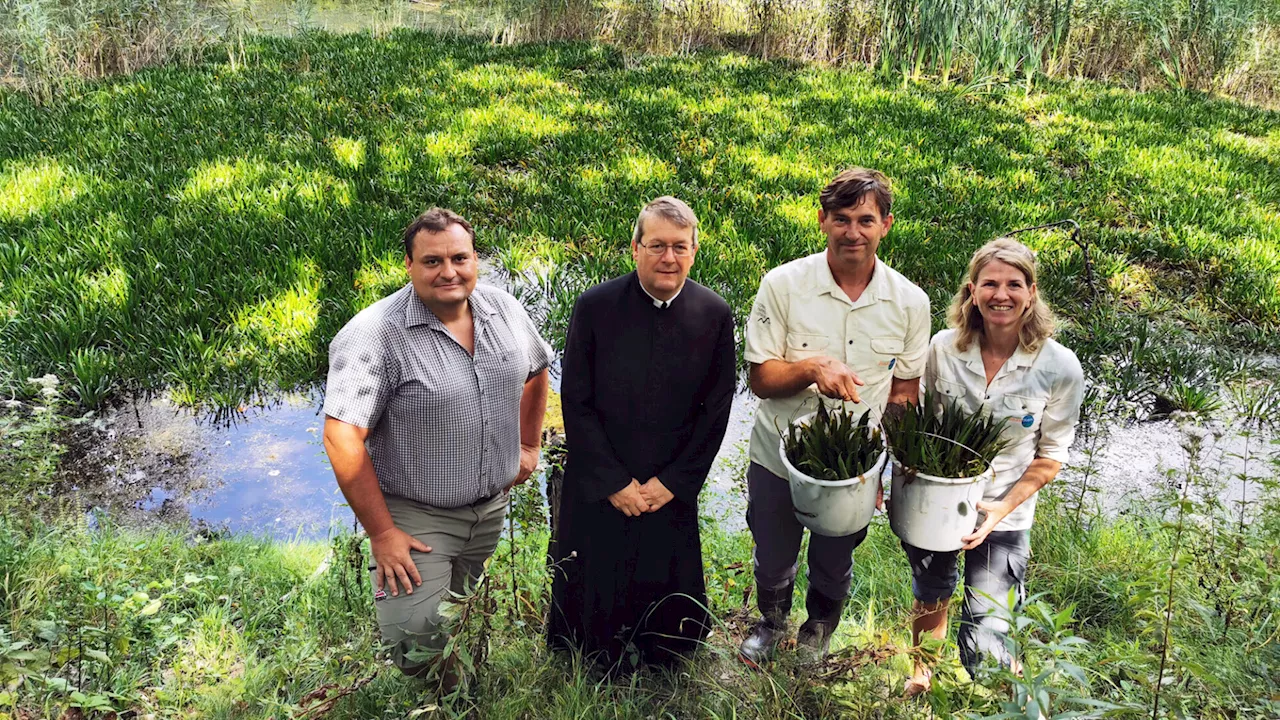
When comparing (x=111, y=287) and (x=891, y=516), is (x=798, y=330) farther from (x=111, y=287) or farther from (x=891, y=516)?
(x=111, y=287)

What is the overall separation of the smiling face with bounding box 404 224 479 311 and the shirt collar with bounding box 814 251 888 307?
1.01 metres

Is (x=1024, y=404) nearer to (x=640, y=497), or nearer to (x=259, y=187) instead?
(x=640, y=497)

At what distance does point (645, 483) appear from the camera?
2395 mm

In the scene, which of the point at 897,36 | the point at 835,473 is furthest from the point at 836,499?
the point at 897,36

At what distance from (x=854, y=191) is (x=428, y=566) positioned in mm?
1596

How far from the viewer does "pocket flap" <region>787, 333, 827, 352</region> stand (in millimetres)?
2432

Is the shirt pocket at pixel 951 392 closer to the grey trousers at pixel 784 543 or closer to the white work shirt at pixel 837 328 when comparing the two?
the white work shirt at pixel 837 328

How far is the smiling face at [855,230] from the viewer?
2.26 meters

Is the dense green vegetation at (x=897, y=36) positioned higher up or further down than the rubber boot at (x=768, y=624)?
higher up

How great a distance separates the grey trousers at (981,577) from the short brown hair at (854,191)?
0.99 meters

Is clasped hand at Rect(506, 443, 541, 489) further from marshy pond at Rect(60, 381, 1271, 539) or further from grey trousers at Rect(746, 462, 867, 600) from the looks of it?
marshy pond at Rect(60, 381, 1271, 539)

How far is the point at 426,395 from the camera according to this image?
2.22 meters

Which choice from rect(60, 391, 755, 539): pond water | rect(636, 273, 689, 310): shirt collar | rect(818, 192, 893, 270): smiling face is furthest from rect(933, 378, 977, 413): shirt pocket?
rect(60, 391, 755, 539): pond water

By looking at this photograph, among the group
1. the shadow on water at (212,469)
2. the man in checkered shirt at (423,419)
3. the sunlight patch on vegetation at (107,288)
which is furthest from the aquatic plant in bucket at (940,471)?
the sunlight patch on vegetation at (107,288)
